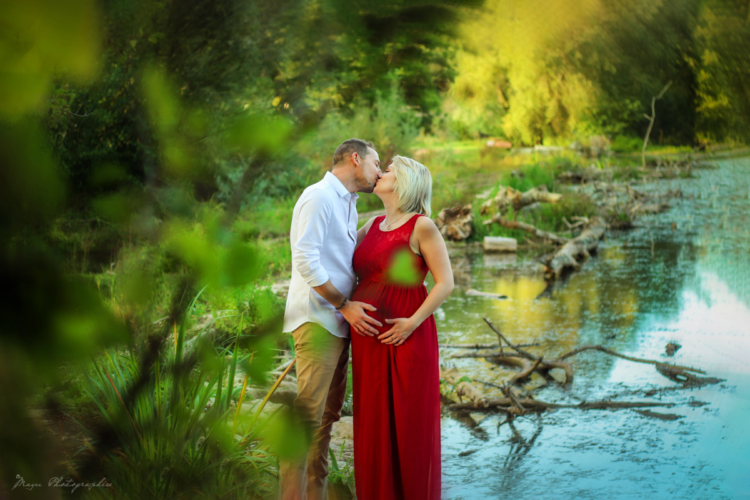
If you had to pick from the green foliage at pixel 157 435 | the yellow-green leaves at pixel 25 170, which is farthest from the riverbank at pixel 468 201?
the yellow-green leaves at pixel 25 170

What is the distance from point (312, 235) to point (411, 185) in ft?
0.94

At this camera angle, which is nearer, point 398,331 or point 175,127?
point 175,127

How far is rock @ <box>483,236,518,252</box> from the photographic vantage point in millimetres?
6379

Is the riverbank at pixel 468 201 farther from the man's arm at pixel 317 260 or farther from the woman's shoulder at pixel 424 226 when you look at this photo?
the woman's shoulder at pixel 424 226

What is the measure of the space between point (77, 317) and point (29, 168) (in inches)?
2.3

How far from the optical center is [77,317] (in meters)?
0.22

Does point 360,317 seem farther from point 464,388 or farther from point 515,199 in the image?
point 515,199

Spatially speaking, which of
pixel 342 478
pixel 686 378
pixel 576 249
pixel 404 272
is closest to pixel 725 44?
pixel 404 272

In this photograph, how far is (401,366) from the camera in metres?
1.44

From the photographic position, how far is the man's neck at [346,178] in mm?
1503

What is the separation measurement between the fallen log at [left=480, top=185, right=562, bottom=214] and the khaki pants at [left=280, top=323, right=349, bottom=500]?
583cm

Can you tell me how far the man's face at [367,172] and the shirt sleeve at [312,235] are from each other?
12 centimetres

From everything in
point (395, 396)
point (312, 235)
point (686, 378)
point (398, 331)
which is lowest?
point (686, 378)

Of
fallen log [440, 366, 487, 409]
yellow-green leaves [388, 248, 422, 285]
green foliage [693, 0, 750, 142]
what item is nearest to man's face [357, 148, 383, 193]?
green foliage [693, 0, 750, 142]
